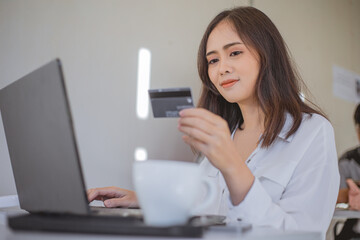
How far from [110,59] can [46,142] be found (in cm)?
88

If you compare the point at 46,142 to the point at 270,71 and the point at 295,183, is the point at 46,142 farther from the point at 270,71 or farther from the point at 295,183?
the point at 270,71

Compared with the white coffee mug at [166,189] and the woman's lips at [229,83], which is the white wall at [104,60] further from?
the white coffee mug at [166,189]

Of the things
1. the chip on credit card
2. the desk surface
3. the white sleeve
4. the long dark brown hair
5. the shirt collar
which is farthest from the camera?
the long dark brown hair

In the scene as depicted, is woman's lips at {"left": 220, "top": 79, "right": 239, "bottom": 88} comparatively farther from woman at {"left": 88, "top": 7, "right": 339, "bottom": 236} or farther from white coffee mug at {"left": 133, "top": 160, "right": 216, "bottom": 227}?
white coffee mug at {"left": 133, "top": 160, "right": 216, "bottom": 227}

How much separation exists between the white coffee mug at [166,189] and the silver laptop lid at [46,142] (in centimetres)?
9

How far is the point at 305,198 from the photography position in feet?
2.85

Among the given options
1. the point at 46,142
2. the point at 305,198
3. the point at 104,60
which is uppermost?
the point at 104,60

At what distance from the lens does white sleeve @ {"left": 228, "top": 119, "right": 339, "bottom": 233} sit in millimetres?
703

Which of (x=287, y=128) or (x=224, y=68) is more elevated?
(x=224, y=68)

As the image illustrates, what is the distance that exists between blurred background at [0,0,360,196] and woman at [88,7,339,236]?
26 cm

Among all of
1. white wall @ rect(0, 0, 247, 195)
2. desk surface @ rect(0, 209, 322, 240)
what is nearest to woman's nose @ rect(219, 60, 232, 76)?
white wall @ rect(0, 0, 247, 195)

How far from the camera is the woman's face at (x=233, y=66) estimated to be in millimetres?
1151

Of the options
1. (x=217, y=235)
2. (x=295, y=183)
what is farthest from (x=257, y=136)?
(x=217, y=235)

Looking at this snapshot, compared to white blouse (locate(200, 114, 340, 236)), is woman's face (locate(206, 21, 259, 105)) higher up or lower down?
higher up
